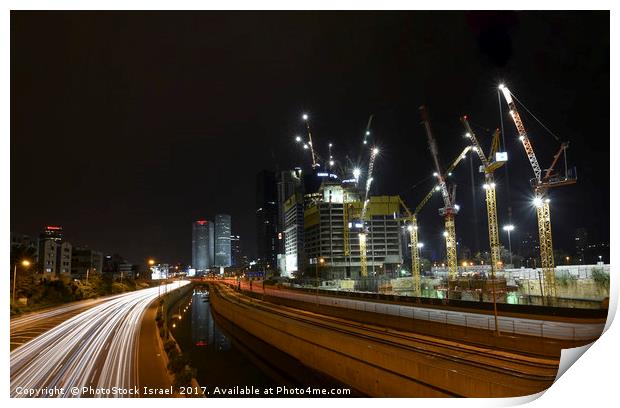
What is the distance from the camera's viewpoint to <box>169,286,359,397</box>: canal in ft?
62.0

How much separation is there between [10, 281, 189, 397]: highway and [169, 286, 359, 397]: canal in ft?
15.7

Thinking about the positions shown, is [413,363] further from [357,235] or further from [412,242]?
[357,235]

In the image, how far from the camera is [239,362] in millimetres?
23719

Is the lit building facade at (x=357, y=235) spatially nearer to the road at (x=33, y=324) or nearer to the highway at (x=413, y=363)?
the highway at (x=413, y=363)

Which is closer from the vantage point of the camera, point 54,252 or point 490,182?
point 490,182

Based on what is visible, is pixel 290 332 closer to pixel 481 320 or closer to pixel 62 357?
pixel 481 320

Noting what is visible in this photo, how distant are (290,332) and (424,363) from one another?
11.6 m

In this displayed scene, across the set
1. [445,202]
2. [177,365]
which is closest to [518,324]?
[177,365]

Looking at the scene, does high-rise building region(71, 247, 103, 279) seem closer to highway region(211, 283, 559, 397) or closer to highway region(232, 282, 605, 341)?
highway region(211, 283, 559, 397)

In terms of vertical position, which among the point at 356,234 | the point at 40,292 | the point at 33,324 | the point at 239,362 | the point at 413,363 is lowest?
the point at 239,362

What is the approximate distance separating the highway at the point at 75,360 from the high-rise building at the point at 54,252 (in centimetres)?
2594

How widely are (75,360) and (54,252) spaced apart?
42.9m
